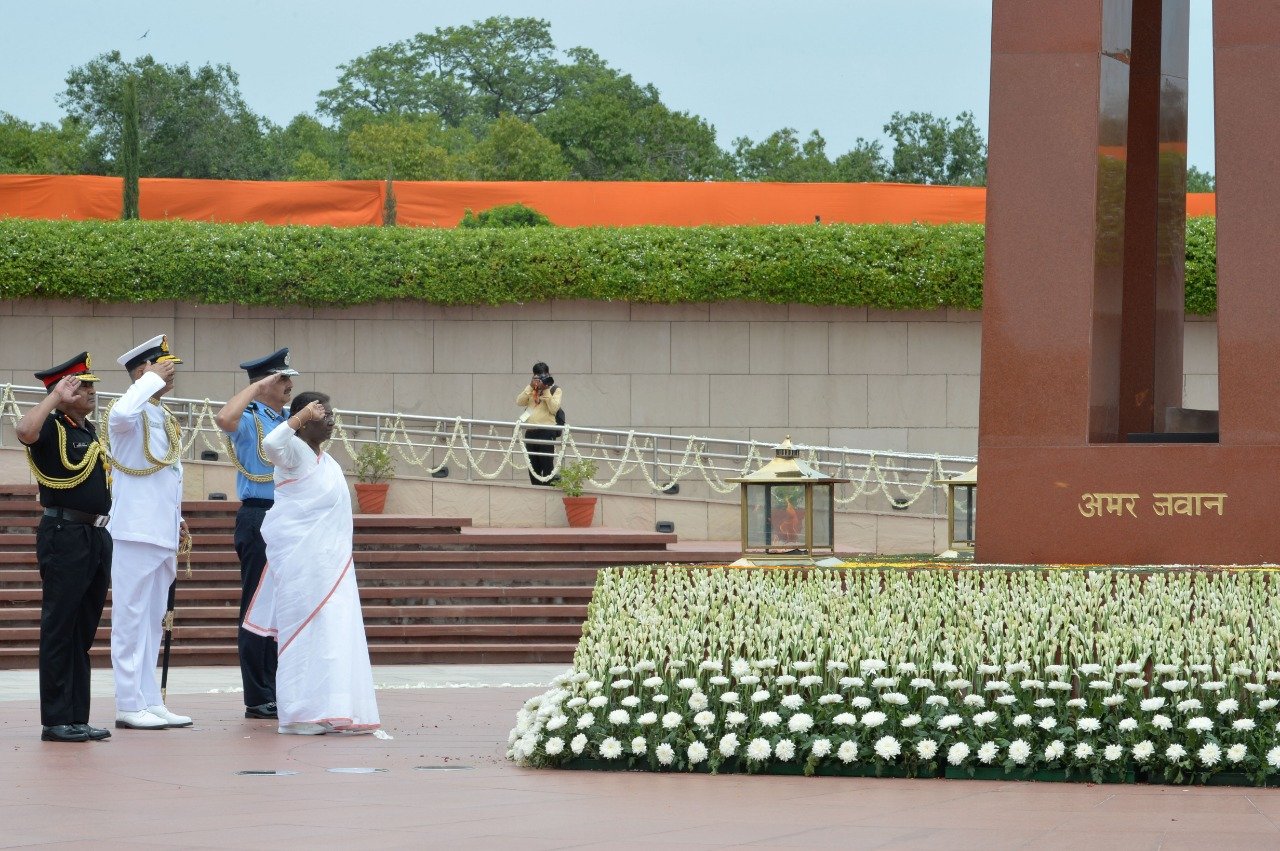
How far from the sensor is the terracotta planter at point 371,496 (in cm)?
1563

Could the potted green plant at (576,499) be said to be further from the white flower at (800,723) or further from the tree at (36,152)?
the tree at (36,152)

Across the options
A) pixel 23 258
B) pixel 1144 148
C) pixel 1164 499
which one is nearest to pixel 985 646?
pixel 1164 499

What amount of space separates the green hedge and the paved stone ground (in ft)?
39.7

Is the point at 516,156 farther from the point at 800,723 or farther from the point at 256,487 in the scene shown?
the point at 800,723

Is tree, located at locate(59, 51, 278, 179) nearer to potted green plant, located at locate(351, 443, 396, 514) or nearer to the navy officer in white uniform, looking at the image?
potted green plant, located at locate(351, 443, 396, 514)

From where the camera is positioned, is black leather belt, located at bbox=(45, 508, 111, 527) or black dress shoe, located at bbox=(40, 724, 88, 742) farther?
black leather belt, located at bbox=(45, 508, 111, 527)

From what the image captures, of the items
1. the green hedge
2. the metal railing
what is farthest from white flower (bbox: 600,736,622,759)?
the green hedge

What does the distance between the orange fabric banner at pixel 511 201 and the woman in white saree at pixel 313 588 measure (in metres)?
13.1

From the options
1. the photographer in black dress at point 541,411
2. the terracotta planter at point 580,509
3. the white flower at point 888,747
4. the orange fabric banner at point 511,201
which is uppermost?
the orange fabric banner at point 511,201

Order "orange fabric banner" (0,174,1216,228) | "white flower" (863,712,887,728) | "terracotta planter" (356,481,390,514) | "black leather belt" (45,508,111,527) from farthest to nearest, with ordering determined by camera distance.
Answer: "orange fabric banner" (0,174,1216,228) < "terracotta planter" (356,481,390,514) < "black leather belt" (45,508,111,527) < "white flower" (863,712,887,728)

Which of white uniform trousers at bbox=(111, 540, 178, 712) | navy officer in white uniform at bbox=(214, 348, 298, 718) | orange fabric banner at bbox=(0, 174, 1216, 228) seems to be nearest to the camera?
white uniform trousers at bbox=(111, 540, 178, 712)

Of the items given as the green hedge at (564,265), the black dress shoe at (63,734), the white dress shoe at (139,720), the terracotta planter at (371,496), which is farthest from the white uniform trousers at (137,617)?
the green hedge at (564,265)

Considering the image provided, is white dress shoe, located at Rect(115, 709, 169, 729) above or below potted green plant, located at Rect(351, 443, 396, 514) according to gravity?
below

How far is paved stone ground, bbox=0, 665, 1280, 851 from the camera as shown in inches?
187
